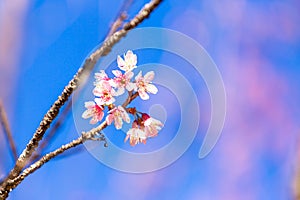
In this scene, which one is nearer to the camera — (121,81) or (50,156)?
(50,156)

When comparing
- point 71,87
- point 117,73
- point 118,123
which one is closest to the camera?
point 71,87

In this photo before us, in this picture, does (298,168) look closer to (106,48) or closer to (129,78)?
(129,78)

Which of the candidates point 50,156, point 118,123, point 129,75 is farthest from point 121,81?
point 50,156

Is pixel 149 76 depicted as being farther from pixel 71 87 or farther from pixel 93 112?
pixel 71 87

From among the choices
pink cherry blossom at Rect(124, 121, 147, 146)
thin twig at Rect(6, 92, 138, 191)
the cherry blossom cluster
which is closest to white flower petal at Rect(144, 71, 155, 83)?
the cherry blossom cluster

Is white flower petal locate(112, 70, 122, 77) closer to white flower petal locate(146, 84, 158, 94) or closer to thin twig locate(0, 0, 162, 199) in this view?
white flower petal locate(146, 84, 158, 94)

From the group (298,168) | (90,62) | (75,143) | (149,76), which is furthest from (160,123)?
(298,168)

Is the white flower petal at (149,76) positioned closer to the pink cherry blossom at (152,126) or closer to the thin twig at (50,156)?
the pink cherry blossom at (152,126)
